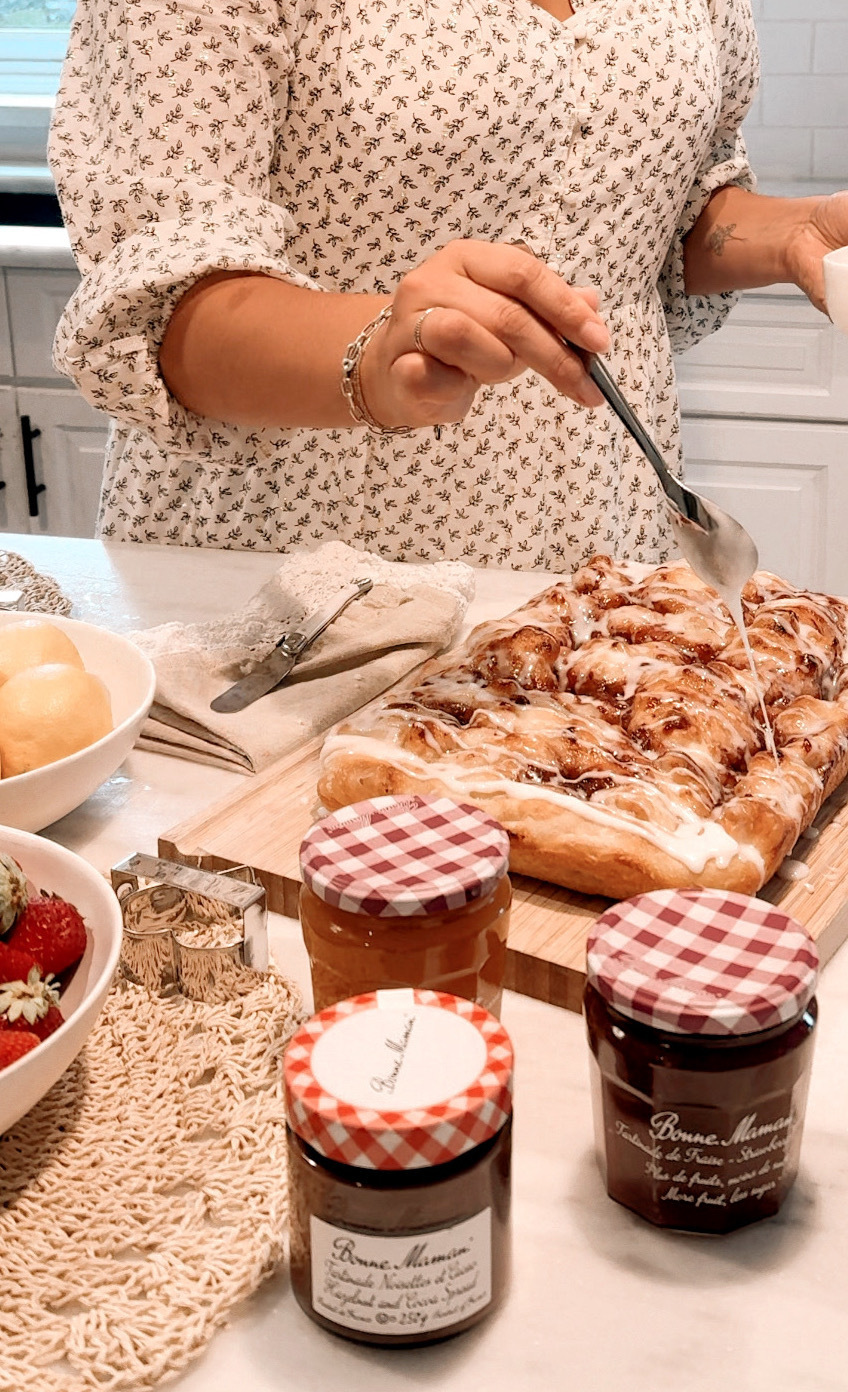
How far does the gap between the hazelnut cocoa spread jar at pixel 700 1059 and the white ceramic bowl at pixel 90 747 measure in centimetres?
45

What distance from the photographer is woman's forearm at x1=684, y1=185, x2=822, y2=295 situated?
69.4 inches

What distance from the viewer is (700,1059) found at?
641 millimetres

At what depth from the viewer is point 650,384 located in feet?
5.97

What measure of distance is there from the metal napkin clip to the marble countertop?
0.18m

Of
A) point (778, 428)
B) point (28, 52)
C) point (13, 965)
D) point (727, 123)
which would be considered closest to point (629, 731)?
point (13, 965)

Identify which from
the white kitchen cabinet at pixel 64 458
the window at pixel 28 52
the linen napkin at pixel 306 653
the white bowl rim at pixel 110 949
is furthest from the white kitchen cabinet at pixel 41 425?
the white bowl rim at pixel 110 949

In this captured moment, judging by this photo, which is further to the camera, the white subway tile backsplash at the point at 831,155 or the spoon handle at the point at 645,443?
the white subway tile backsplash at the point at 831,155

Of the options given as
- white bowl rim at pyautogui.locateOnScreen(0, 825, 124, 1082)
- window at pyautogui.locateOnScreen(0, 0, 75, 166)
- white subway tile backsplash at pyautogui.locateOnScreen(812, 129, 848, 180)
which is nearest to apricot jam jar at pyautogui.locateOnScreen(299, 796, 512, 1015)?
white bowl rim at pyautogui.locateOnScreen(0, 825, 124, 1082)

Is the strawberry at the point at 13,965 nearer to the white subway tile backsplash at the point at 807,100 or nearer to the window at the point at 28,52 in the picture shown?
the white subway tile backsplash at the point at 807,100

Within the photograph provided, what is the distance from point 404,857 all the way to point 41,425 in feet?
8.38

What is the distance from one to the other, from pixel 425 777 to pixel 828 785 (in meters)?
0.31

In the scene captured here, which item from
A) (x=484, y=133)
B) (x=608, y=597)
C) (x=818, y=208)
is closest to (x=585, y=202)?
(x=484, y=133)

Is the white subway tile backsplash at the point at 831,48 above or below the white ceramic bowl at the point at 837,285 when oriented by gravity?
above

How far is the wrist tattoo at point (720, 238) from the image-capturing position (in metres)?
1.81
